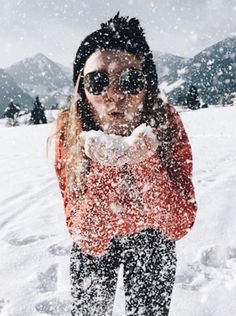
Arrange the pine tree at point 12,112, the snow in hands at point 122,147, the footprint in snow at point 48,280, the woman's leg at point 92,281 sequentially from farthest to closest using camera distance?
the pine tree at point 12,112 → the footprint in snow at point 48,280 → the woman's leg at point 92,281 → the snow in hands at point 122,147

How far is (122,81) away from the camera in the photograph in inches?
74.7

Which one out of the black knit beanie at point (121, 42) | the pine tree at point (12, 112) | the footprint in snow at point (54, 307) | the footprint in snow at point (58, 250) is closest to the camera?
the black knit beanie at point (121, 42)

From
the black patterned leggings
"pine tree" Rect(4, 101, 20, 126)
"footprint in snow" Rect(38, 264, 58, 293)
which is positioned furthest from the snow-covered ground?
"pine tree" Rect(4, 101, 20, 126)

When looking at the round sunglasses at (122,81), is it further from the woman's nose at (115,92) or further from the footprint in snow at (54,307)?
the footprint in snow at (54,307)

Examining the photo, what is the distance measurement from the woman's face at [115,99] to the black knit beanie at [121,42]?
0.05 metres

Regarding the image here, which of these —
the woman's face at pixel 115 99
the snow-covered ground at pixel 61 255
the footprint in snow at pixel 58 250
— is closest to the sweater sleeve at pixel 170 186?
the woman's face at pixel 115 99

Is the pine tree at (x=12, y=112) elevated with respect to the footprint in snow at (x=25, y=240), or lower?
elevated

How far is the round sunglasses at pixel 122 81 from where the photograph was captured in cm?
190

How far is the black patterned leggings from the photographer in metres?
2.06

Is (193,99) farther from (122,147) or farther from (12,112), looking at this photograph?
(122,147)

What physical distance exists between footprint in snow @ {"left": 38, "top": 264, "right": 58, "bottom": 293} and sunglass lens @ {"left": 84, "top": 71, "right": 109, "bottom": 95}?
1.84 m

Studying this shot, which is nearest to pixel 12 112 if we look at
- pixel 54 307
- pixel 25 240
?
pixel 25 240

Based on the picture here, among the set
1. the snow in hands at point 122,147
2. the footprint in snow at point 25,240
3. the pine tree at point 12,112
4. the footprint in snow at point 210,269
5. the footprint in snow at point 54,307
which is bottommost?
the footprint in snow at point 210,269

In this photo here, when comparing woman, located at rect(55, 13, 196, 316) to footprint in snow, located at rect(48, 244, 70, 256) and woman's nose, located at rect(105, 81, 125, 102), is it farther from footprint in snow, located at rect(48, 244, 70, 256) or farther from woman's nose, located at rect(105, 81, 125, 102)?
footprint in snow, located at rect(48, 244, 70, 256)
